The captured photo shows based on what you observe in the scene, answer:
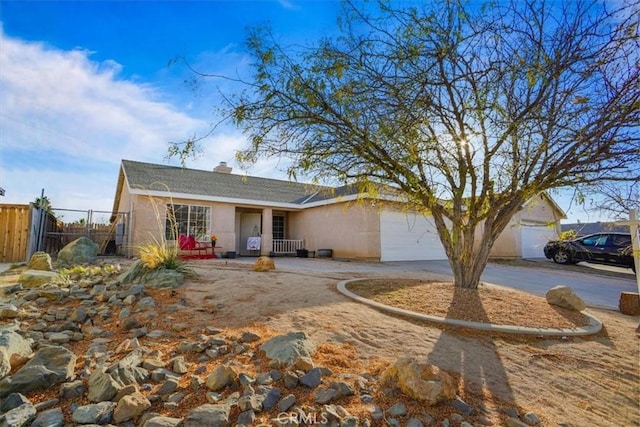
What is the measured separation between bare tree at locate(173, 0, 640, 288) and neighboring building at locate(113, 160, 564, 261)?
6.74m

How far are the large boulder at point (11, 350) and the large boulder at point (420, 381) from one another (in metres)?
3.21

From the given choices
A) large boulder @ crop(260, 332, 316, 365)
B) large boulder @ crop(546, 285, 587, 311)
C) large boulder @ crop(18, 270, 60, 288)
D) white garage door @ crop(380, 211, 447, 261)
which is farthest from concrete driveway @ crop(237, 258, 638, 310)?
large boulder @ crop(260, 332, 316, 365)

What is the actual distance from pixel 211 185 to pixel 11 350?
1301cm

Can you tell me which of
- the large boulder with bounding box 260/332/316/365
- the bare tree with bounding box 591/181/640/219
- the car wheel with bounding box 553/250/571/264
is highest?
the bare tree with bounding box 591/181/640/219

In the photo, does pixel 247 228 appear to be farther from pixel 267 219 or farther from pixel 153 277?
pixel 153 277

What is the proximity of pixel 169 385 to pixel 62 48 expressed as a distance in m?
5.90

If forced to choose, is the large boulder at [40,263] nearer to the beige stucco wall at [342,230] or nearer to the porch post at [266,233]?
the porch post at [266,233]

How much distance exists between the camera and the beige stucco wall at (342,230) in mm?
14023

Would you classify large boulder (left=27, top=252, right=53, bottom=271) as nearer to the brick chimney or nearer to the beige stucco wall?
the beige stucco wall

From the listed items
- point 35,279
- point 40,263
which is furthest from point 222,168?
point 35,279

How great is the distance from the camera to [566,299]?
554 cm

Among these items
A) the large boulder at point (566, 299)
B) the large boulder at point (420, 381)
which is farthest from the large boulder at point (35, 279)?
the large boulder at point (566, 299)

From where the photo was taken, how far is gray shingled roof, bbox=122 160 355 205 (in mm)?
13688

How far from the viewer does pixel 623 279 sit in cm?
1162
